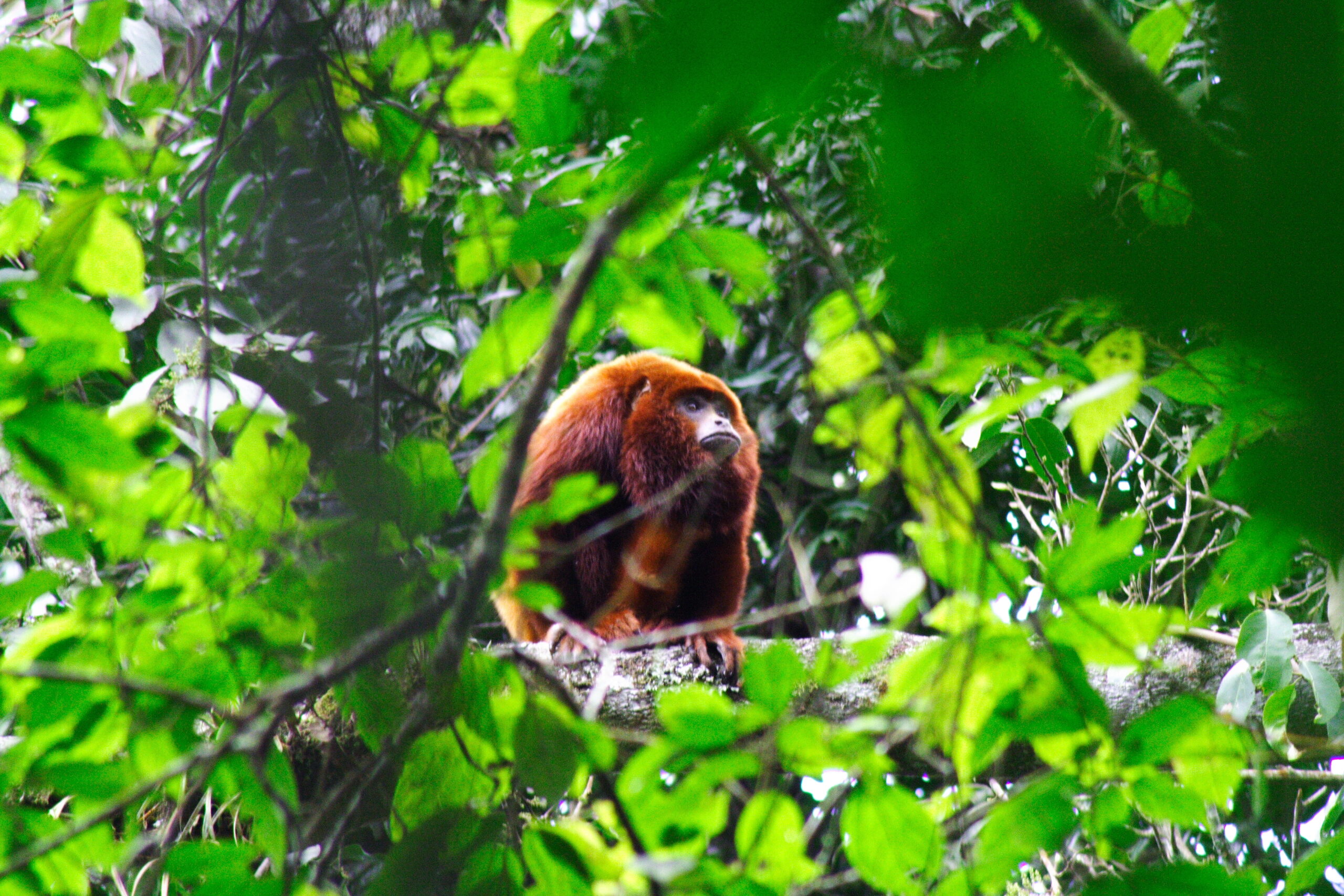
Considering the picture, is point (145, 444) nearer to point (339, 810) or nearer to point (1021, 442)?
point (339, 810)

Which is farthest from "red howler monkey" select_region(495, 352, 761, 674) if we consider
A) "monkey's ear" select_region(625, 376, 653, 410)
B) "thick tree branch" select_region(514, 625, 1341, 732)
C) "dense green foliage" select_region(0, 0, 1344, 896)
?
"dense green foliage" select_region(0, 0, 1344, 896)

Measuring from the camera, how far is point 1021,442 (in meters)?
2.60

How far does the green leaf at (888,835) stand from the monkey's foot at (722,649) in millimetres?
1299

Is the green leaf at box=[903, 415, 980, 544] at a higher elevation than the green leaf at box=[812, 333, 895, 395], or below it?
below

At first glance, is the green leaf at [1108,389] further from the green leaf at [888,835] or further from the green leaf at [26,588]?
the green leaf at [26,588]

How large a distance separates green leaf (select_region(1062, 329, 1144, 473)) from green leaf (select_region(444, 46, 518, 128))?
0.82 m

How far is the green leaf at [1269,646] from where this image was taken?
162 cm

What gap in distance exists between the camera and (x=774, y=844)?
4.12 feet

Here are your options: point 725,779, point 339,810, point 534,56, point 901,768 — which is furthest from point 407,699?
point 901,768

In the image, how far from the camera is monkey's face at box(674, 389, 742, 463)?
3.01 metres

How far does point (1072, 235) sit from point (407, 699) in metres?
0.85

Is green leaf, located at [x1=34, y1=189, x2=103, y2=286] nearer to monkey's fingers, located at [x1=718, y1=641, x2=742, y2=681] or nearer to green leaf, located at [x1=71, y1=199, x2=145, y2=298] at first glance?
green leaf, located at [x1=71, y1=199, x2=145, y2=298]

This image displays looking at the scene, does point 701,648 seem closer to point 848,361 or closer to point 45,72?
point 848,361

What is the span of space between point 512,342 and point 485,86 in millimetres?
398
